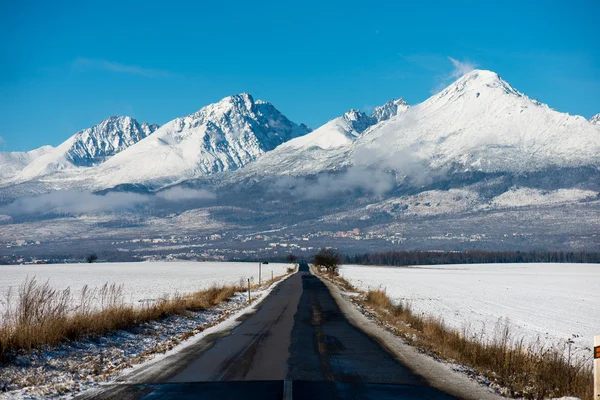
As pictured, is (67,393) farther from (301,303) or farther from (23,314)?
(301,303)

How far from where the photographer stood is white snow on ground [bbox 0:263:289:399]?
11672mm

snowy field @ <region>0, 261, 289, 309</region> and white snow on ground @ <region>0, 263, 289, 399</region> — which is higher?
white snow on ground @ <region>0, 263, 289, 399</region>

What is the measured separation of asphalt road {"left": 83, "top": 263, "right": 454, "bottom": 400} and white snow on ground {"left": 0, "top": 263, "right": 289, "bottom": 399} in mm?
762

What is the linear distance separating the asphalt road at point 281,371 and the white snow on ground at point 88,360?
0.76 meters

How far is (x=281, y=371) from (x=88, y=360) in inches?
196

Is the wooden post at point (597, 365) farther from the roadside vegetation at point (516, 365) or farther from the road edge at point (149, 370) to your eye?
the road edge at point (149, 370)

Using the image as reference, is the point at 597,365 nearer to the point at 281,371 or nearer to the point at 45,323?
→ the point at 281,371

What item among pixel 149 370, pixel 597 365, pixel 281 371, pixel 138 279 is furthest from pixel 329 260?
pixel 597 365

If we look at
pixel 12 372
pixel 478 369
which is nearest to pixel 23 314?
pixel 12 372

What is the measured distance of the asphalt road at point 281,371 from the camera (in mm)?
11219

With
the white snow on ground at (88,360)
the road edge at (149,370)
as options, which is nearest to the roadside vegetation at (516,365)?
the road edge at (149,370)

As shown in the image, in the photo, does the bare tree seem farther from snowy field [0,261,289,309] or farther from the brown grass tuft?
the brown grass tuft

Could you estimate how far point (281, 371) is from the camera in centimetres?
1362

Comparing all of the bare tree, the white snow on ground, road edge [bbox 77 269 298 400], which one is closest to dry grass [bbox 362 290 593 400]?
road edge [bbox 77 269 298 400]
